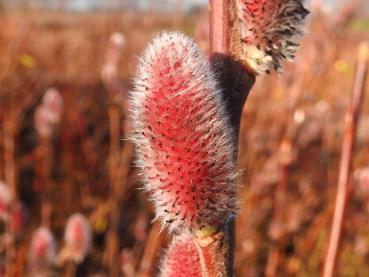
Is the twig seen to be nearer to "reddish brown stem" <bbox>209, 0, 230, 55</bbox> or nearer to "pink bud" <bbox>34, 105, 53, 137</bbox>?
"reddish brown stem" <bbox>209, 0, 230, 55</bbox>

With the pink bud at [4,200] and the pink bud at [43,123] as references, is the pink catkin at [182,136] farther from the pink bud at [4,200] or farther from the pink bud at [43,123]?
the pink bud at [43,123]

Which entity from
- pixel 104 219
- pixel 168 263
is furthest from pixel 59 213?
pixel 168 263

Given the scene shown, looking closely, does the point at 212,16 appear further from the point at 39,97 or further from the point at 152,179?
the point at 39,97

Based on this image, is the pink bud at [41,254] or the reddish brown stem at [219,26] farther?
the pink bud at [41,254]

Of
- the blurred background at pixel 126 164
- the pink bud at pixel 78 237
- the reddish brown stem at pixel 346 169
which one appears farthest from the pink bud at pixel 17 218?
the reddish brown stem at pixel 346 169

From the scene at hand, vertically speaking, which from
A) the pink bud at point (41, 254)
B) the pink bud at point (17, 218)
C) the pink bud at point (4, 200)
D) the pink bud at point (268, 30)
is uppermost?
the pink bud at point (268, 30)

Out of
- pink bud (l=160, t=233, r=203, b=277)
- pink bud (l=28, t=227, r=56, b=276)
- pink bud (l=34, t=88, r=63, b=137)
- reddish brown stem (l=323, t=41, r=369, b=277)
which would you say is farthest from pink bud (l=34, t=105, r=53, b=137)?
pink bud (l=160, t=233, r=203, b=277)
